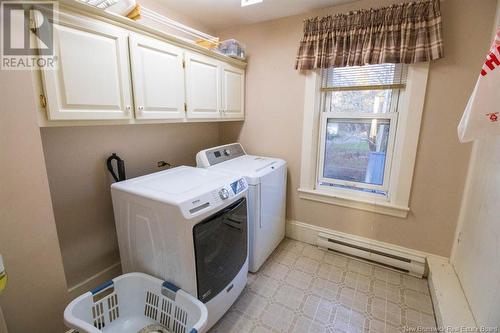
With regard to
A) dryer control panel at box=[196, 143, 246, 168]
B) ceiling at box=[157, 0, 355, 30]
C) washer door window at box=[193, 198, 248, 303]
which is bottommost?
washer door window at box=[193, 198, 248, 303]

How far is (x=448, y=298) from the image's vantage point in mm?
1564

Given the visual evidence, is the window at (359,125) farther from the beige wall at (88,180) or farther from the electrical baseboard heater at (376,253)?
the beige wall at (88,180)

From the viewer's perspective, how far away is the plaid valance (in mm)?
1657

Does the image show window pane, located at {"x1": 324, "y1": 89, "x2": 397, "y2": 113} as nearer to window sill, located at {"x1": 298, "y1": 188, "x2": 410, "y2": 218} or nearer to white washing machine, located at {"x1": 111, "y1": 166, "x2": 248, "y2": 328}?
window sill, located at {"x1": 298, "y1": 188, "x2": 410, "y2": 218}

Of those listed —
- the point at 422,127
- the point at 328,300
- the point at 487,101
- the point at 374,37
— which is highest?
the point at 374,37

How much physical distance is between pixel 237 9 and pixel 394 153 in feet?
6.33

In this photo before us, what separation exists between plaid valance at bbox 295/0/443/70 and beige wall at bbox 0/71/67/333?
6.54 feet

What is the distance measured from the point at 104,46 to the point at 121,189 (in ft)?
2.77

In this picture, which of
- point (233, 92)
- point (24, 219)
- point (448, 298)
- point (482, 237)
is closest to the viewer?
point (24, 219)

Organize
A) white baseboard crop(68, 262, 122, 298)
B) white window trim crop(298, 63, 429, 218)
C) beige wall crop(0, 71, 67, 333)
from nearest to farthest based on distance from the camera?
beige wall crop(0, 71, 67, 333) < white baseboard crop(68, 262, 122, 298) < white window trim crop(298, 63, 429, 218)

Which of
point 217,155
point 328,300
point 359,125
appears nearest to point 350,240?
point 328,300

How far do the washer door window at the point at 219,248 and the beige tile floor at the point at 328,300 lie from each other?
342 millimetres

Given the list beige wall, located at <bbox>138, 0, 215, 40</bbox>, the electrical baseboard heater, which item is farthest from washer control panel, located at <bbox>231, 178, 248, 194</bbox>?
beige wall, located at <bbox>138, 0, 215, 40</bbox>

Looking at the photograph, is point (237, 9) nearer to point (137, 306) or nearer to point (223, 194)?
point (223, 194)
